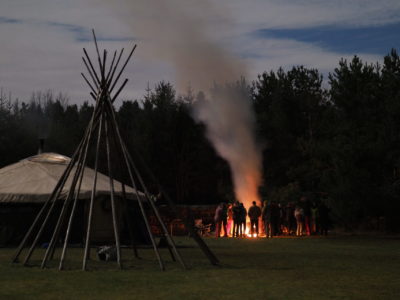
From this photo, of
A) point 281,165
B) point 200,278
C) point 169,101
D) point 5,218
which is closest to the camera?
point 200,278

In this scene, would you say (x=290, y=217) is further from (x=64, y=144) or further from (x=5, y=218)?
(x=64, y=144)

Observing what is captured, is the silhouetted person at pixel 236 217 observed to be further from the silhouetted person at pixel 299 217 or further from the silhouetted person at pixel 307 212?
the silhouetted person at pixel 307 212

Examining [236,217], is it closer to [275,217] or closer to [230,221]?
[275,217]

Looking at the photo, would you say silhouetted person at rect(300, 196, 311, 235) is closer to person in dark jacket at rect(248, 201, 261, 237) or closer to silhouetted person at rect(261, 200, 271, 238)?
silhouetted person at rect(261, 200, 271, 238)

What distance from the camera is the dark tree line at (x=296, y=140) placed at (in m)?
35.0

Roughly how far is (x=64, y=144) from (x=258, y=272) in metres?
40.5

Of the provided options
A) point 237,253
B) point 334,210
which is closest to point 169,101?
point 334,210

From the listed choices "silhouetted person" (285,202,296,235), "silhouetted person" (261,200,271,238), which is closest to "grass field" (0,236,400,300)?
"silhouetted person" (261,200,271,238)

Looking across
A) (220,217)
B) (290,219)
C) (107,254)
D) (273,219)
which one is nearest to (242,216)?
(220,217)

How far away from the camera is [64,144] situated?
52750mm

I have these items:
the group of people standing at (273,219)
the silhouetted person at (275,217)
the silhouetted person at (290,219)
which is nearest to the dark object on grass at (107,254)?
the group of people standing at (273,219)

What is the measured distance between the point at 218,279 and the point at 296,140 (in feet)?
125

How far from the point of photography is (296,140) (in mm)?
49719

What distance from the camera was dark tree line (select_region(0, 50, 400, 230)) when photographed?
3497cm
